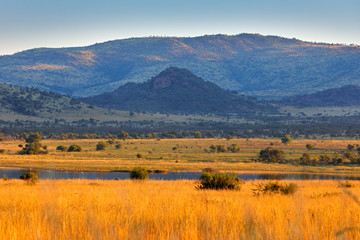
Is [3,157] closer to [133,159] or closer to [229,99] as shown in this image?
[133,159]

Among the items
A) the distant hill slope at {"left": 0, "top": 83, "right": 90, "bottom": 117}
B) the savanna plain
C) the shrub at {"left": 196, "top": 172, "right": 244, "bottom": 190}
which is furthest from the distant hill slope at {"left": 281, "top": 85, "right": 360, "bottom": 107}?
the shrub at {"left": 196, "top": 172, "right": 244, "bottom": 190}

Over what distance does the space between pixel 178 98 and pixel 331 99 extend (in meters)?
51.8

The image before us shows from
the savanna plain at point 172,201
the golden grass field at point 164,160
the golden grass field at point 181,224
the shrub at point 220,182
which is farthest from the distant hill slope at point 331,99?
the golden grass field at point 181,224

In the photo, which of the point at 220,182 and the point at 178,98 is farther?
the point at 178,98

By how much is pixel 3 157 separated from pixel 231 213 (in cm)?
4495

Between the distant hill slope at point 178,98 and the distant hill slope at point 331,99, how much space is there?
1754 centimetres

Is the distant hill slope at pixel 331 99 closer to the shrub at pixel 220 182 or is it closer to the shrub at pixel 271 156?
the shrub at pixel 271 156

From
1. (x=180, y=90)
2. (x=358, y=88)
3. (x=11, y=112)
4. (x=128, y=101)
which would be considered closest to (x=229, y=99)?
(x=180, y=90)

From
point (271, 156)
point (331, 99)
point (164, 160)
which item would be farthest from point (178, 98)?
point (271, 156)

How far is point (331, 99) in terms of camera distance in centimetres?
15225

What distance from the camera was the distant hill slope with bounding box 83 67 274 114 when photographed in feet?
454

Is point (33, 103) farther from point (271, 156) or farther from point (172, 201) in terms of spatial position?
point (172, 201)

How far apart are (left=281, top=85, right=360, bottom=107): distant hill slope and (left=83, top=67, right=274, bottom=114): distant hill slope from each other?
1754 cm

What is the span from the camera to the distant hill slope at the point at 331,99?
14812cm
